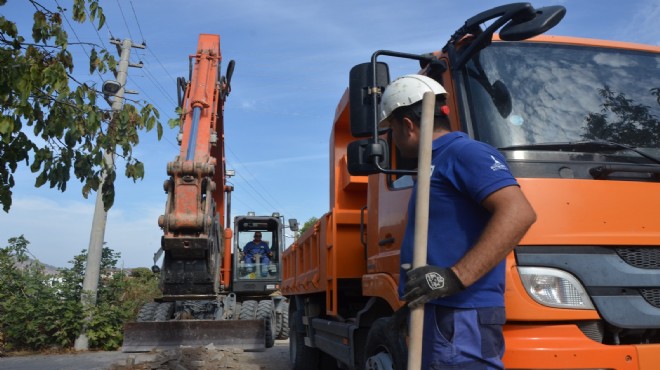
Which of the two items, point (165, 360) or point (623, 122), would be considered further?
point (165, 360)

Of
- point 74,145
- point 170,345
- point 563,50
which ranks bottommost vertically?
point 170,345

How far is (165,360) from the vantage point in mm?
8000

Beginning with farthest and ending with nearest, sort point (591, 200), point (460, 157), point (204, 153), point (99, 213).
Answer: point (99, 213) < point (204, 153) < point (591, 200) < point (460, 157)

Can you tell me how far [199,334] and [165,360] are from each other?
1.18m

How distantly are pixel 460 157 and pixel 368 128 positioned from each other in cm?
110

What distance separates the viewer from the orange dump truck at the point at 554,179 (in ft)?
8.35

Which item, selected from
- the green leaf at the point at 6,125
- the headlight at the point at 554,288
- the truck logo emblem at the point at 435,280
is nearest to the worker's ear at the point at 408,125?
the truck logo emblem at the point at 435,280

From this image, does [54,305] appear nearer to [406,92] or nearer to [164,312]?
[164,312]

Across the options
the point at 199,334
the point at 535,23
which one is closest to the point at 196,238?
the point at 199,334

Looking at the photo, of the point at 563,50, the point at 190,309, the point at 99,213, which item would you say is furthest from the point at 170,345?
the point at 563,50

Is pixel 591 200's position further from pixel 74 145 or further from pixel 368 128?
pixel 74 145

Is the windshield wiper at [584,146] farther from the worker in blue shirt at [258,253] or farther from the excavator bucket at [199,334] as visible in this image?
the worker in blue shirt at [258,253]

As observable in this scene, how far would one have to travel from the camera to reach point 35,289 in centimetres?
1292

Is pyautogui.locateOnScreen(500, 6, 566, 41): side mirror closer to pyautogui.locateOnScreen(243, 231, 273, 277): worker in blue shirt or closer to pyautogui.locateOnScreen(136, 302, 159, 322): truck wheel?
pyautogui.locateOnScreen(136, 302, 159, 322): truck wheel
